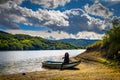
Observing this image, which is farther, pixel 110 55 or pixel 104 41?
pixel 104 41

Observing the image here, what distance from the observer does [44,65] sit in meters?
58.3

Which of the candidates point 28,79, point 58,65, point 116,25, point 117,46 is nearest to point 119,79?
point 28,79

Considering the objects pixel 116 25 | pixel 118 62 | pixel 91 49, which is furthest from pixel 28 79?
pixel 91 49

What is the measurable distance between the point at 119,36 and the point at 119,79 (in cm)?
3572

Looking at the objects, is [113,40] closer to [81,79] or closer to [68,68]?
[68,68]

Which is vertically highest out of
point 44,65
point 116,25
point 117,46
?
point 116,25

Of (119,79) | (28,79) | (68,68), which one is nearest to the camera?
(119,79)

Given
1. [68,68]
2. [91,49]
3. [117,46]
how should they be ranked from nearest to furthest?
[68,68] → [117,46] → [91,49]

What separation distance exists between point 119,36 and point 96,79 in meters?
36.1

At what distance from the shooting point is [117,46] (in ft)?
189

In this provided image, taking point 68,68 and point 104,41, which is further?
point 104,41

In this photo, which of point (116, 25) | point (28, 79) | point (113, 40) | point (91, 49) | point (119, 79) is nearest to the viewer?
point (119, 79)

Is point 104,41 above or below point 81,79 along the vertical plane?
above

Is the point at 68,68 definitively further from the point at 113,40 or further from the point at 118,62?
the point at 113,40
